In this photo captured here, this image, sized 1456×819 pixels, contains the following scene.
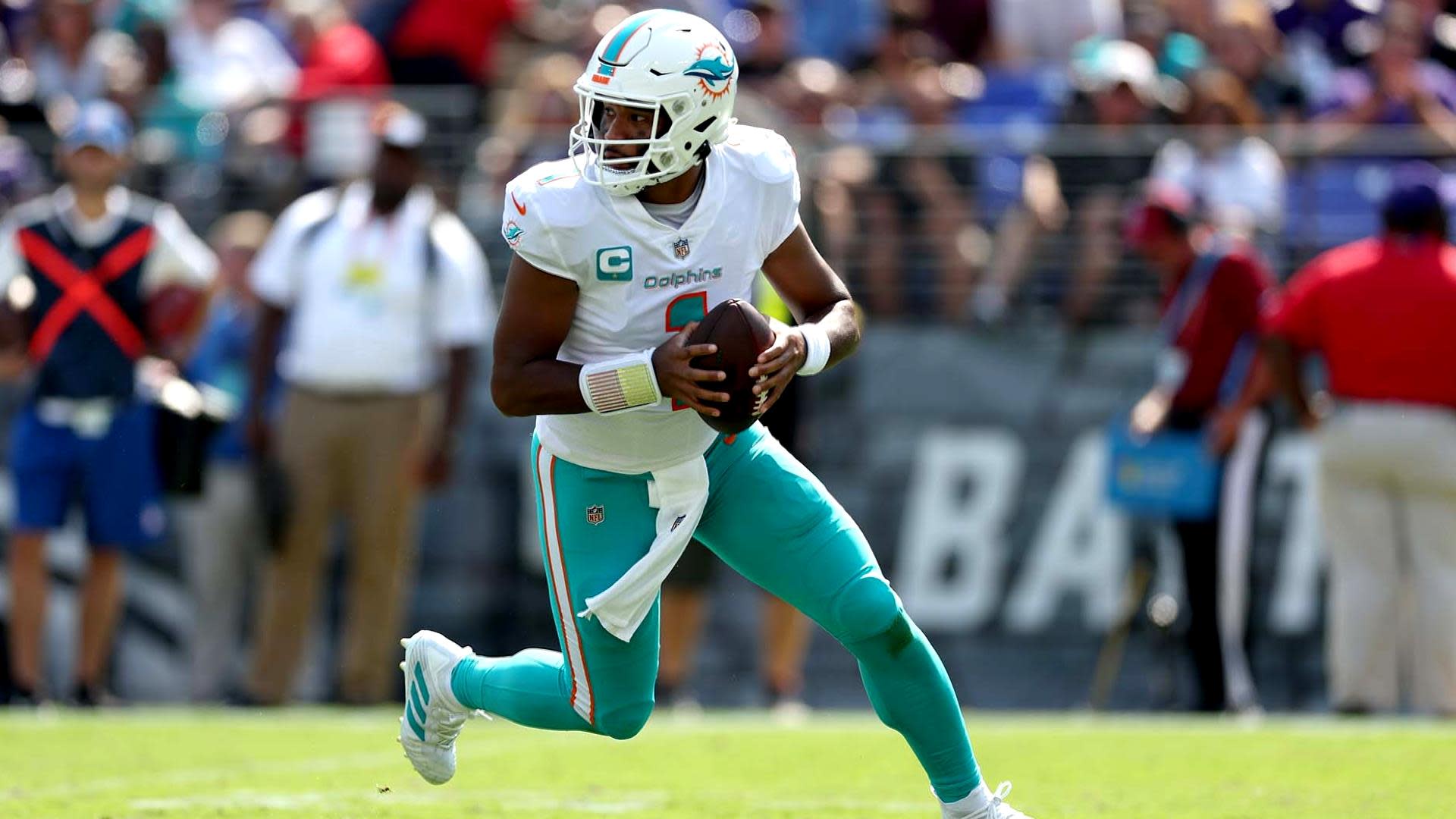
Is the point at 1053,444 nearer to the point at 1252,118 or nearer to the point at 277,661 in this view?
the point at 1252,118

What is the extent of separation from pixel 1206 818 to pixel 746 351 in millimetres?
1963

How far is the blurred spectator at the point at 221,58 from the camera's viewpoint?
12242mm

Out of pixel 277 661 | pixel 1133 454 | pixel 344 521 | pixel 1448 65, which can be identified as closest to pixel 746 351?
pixel 1133 454

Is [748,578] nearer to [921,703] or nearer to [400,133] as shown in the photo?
[921,703]

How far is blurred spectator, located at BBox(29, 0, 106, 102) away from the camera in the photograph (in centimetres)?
1230

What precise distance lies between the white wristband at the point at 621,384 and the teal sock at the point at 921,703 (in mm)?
766

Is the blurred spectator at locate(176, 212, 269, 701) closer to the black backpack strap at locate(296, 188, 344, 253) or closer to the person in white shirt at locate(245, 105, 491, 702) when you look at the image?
the person in white shirt at locate(245, 105, 491, 702)

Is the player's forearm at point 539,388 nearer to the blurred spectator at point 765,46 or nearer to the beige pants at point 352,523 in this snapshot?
the beige pants at point 352,523

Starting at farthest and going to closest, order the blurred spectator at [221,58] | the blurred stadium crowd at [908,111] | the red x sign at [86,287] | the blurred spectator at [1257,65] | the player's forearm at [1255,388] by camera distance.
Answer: the blurred spectator at [221,58] < the blurred spectator at [1257,65] < the blurred stadium crowd at [908,111] < the red x sign at [86,287] < the player's forearm at [1255,388]

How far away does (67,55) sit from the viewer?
12.5 metres

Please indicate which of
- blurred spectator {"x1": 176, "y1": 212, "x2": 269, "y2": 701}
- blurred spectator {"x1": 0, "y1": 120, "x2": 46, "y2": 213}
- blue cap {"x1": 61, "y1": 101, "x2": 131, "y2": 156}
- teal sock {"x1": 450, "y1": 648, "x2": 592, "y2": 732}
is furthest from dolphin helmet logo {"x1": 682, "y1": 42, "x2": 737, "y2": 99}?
blurred spectator {"x1": 0, "y1": 120, "x2": 46, "y2": 213}

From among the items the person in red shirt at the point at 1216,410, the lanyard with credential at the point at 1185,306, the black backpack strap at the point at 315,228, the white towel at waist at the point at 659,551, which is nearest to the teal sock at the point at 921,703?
the white towel at waist at the point at 659,551

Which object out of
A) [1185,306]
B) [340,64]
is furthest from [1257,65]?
[340,64]

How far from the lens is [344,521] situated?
10750 mm
